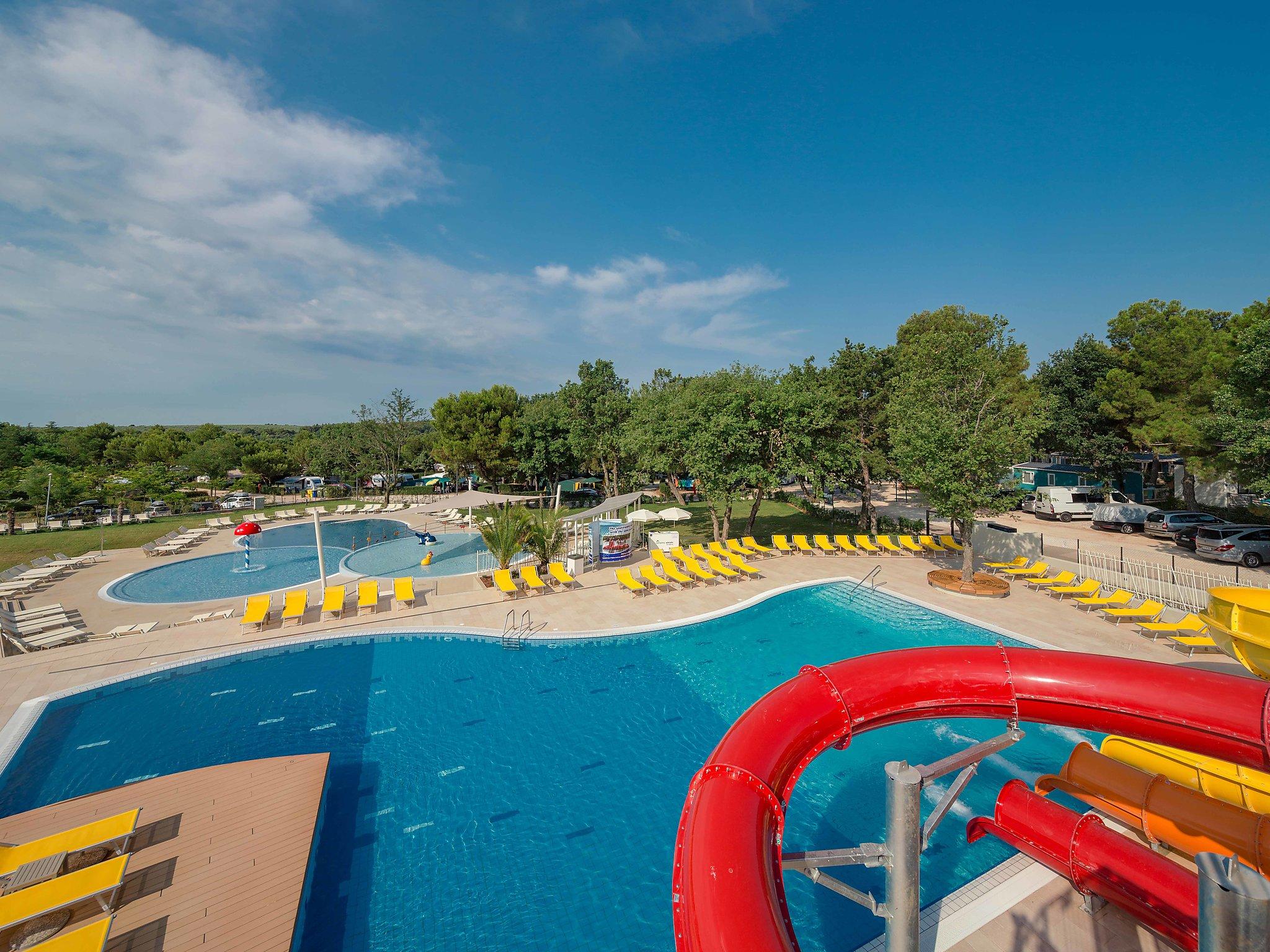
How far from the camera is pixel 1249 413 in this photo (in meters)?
17.4

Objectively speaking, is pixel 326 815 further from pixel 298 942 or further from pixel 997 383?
pixel 997 383

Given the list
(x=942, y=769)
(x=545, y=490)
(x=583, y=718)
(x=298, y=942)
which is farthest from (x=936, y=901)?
(x=545, y=490)

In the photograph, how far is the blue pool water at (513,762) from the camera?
627 centimetres

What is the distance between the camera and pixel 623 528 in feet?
69.8

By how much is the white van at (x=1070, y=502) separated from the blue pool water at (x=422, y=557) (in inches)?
1206

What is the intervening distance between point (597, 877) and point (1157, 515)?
30.2m

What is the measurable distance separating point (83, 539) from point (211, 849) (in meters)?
31.1

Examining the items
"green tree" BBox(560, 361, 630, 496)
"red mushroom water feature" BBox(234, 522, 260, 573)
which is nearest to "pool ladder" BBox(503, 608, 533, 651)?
"red mushroom water feature" BBox(234, 522, 260, 573)

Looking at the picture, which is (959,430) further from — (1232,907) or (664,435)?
(1232,907)

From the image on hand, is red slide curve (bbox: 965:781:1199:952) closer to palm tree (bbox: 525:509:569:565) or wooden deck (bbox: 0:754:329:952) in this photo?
wooden deck (bbox: 0:754:329:952)

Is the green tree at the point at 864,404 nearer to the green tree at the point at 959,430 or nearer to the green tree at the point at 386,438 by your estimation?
the green tree at the point at 959,430

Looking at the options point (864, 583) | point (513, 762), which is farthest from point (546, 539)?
point (864, 583)

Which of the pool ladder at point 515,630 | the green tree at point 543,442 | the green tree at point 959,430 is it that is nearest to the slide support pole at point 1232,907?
the pool ladder at point 515,630

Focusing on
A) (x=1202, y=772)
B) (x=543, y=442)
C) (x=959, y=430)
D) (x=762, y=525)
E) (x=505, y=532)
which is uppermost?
(x=543, y=442)
